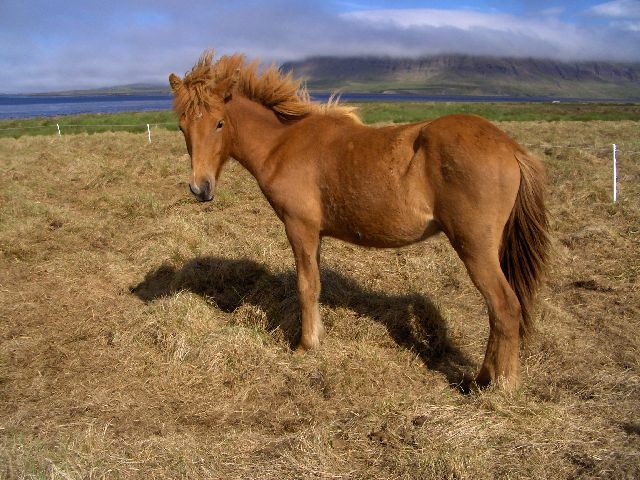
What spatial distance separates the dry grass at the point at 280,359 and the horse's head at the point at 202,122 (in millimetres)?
1365

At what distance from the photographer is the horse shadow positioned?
4.71 metres

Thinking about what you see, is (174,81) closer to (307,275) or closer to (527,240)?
(307,275)

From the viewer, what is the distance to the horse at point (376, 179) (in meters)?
3.72

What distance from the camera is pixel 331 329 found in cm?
501

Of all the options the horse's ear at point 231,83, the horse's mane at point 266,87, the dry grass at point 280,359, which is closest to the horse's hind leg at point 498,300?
the dry grass at point 280,359

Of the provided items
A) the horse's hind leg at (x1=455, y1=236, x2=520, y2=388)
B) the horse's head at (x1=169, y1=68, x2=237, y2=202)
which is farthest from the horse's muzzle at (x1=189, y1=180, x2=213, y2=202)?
the horse's hind leg at (x1=455, y1=236, x2=520, y2=388)

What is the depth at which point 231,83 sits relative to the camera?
461 cm

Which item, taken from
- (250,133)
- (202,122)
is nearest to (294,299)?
(250,133)

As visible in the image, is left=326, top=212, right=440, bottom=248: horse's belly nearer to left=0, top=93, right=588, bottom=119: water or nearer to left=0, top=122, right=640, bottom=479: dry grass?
left=0, top=122, right=640, bottom=479: dry grass

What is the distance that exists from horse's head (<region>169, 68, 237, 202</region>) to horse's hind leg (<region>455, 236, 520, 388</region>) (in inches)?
84.7

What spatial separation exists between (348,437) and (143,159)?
11681mm

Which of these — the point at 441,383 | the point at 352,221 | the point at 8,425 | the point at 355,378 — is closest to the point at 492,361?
the point at 441,383

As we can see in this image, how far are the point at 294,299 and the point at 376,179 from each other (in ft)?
6.09

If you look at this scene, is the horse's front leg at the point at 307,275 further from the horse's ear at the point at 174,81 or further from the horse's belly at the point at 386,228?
the horse's ear at the point at 174,81
